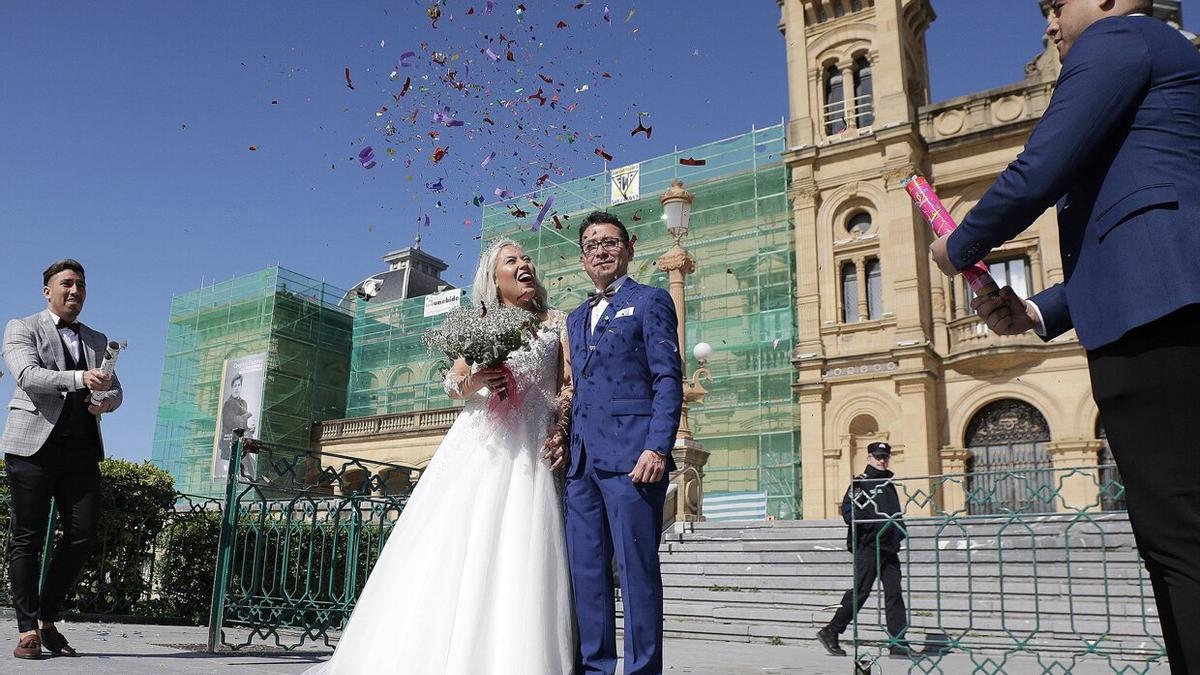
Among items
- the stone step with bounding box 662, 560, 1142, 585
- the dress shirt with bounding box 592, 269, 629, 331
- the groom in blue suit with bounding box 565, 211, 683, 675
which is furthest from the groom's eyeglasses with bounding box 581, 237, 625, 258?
the stone step with bounding box 662, 560, 1142, 585

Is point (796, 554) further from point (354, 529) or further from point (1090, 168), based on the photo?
point (1090, 168)

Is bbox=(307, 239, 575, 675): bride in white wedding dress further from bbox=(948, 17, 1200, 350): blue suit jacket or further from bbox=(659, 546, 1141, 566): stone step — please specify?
bbox=(659, 546, 1141, 566): stone step

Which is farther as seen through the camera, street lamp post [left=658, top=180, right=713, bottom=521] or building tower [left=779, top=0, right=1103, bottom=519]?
building tower [left=779, top=0, right=1103, bottom=519]

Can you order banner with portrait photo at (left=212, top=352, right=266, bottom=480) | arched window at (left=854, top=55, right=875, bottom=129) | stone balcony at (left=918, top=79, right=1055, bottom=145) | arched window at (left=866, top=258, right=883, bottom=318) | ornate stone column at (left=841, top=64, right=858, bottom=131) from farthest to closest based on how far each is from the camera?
banner with portrait photo at (left=212, top=352, right=266, bottom=480) < arched window at (left=854, top=55, right=875, bottom=129) < ornate stone column at (left=841, top=64, right=858, bottom=131) < arched window at (left=866, top=258, right=883, bottom=318) < stone balcony at (left=918, top=79, right=1055, bottom=145)

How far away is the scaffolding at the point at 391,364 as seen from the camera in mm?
33656

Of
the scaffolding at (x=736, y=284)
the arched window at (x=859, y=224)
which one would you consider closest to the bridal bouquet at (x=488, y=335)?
the scaffolding at (x=736, y=284)

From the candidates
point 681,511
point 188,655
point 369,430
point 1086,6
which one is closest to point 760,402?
point 681,511

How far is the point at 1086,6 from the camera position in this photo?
217 cm

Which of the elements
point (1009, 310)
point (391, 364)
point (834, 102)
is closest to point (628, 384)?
point (1009, 310)

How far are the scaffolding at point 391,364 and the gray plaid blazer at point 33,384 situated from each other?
28.3 m

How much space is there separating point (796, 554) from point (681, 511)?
8.41 feet

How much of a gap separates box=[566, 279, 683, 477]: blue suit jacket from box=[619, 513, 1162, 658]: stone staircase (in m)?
4.21

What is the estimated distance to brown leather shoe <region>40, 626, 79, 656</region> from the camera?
4508mm

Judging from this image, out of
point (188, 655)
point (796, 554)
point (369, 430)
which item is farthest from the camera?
point (369, 430)
